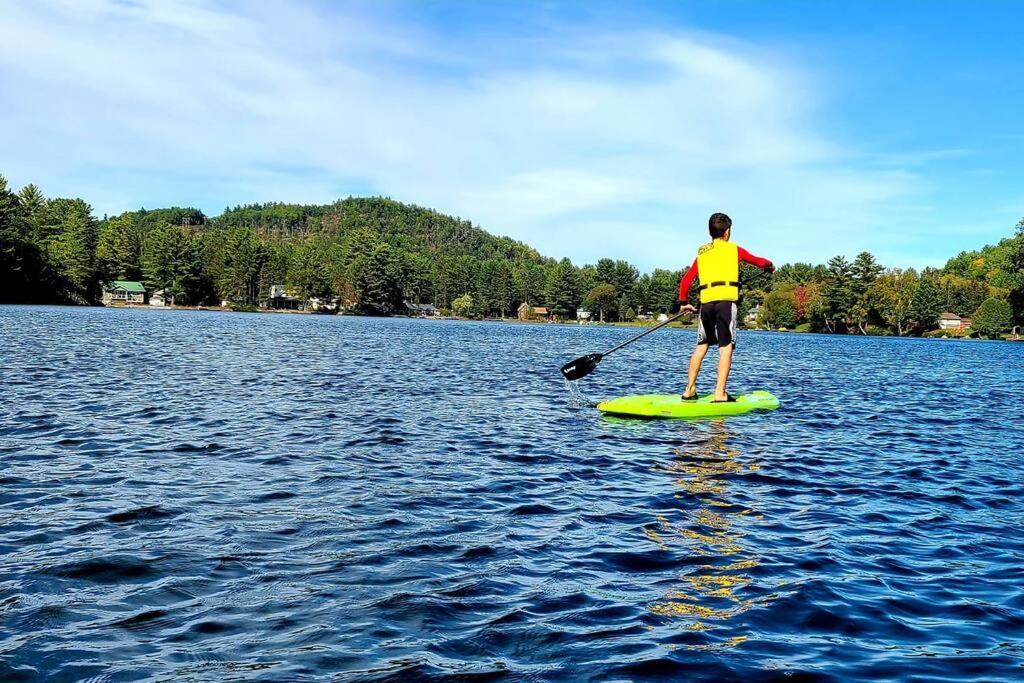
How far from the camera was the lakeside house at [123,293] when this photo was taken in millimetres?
156375

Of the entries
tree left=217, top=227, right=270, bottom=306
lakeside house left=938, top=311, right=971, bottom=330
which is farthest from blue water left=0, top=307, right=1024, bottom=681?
tree left=217, top=227, right=270, bottom=306

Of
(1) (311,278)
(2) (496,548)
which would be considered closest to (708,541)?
(2) (496,548)

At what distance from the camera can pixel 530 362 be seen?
37.8 meters

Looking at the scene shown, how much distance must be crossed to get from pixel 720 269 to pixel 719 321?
108 centimetres

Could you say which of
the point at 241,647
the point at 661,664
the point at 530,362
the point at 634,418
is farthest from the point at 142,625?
the point at 530,362

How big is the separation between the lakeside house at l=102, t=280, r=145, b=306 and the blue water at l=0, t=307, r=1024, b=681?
519 feet

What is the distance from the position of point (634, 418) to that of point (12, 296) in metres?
129

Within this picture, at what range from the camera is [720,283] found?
15.8 m

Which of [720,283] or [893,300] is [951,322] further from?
[720,283]

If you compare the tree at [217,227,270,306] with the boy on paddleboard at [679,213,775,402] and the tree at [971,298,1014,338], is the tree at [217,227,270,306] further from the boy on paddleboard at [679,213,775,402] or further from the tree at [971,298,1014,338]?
the boy on paddleboard at [679,213,775,402]

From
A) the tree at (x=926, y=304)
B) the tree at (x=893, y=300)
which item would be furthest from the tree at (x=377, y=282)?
the tree at (x=926, y=304)

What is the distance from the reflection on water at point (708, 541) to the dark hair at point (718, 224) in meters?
5.24

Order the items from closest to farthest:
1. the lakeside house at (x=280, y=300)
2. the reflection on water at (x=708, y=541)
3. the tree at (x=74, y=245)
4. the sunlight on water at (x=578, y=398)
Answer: the reflection on water at (x=708, y=541) < the sunlight on water at (x=578, y=398) < the tree at (x=74, y=245) < the lakeside house at (x=280, y=300)

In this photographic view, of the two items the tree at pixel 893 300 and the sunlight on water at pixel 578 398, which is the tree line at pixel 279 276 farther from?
the sunlight on water at pixel 578 398
